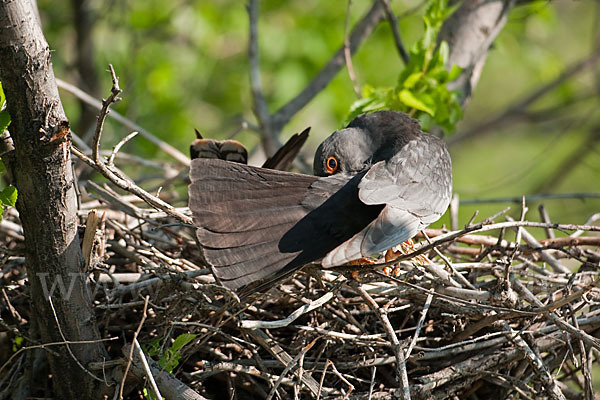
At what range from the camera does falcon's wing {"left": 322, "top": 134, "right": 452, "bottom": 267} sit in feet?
8.13

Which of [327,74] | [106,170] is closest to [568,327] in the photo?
[106,170]

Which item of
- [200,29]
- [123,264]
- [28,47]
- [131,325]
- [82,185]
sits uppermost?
[200,29]

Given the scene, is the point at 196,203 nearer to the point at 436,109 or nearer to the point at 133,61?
the point at 436,109

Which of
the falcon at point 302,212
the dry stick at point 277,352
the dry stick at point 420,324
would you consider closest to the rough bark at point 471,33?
the falcon at point 302,212

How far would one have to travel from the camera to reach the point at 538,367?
8.82 ft

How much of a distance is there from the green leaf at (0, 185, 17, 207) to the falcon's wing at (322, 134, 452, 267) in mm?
1091

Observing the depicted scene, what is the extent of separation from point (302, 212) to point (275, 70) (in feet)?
15.0

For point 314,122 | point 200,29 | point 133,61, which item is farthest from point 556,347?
point 200,29

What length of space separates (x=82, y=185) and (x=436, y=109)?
2.07 m

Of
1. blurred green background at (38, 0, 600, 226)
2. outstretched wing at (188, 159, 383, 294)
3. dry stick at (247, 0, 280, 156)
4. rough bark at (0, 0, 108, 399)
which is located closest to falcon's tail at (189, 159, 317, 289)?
outstretched wing at (188, 159, 383, 294)

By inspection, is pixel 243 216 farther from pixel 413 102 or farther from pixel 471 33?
pixel 471 33

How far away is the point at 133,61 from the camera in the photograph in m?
5.52

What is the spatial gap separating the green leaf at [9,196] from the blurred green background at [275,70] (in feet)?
11.1

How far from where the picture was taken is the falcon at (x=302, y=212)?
2.38 m
